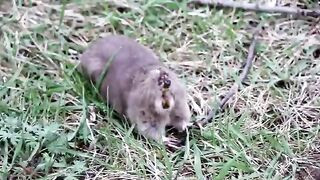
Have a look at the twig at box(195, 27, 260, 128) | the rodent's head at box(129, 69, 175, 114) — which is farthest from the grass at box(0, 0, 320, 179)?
the rodent's head at box(129, 69, 175, 114)

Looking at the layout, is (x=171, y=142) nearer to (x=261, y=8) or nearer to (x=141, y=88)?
(x=141, y=88)

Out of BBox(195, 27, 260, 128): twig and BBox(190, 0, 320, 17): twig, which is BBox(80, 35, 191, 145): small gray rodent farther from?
BBox(190, 0, 320, 17): twig

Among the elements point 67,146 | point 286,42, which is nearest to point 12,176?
point 67,146

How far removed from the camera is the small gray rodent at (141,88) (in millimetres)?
3229

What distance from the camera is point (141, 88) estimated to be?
325 cm

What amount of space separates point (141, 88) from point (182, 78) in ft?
1.62

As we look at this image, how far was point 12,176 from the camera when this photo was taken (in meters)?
3.16

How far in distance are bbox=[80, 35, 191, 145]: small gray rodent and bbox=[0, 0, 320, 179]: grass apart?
71 millimetres

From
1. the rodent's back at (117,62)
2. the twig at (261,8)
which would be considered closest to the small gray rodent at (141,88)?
the rodent's back at (117,62)

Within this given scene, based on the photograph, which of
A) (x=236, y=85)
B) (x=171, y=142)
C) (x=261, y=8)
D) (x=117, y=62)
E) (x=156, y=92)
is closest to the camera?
(x=156, y=92)

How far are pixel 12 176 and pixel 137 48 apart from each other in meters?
0.82

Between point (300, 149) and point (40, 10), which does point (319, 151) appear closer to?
point (300, 149)

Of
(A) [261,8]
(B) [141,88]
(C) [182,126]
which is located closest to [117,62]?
(B) [141,88]

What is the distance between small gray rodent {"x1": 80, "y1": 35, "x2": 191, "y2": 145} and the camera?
3.23 metres
